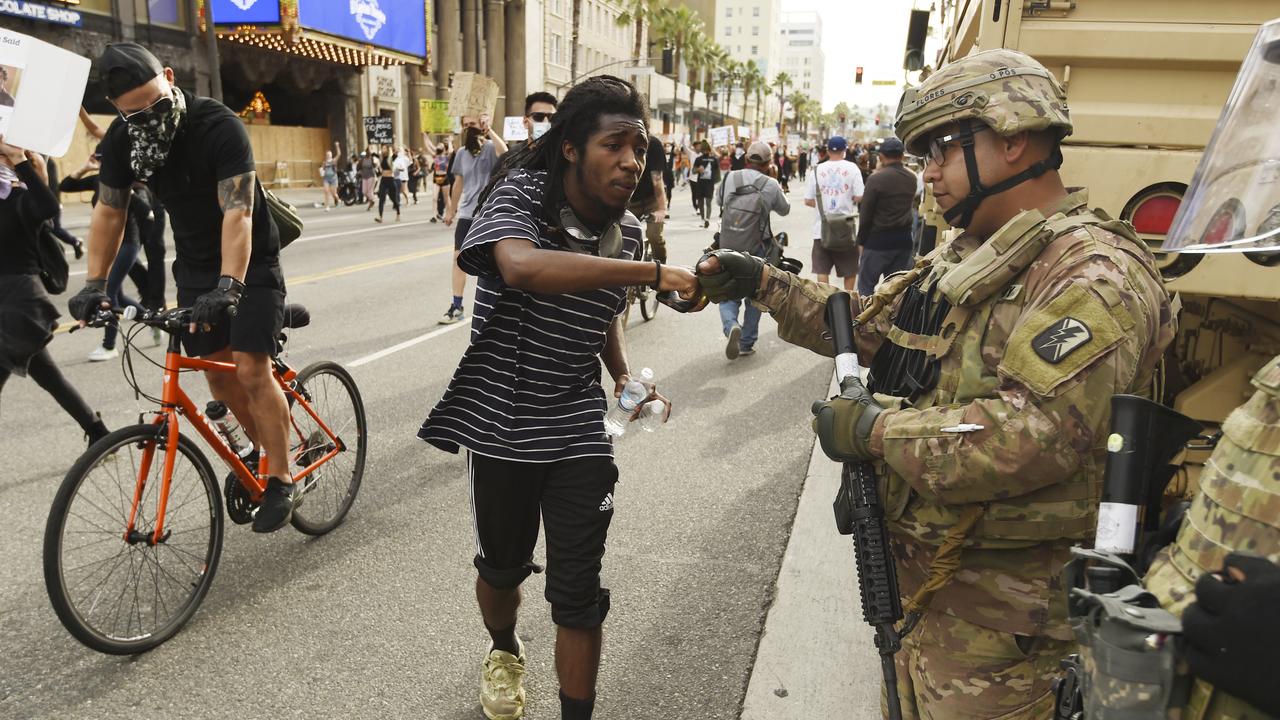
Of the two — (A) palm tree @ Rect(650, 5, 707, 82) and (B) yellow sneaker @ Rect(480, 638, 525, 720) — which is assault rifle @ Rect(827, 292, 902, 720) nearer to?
(B) yellow sneaker @ Rect(480, 638, 525, 720)

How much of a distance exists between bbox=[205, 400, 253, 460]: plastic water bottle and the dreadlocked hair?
191 cm

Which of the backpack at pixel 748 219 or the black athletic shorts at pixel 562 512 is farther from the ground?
the backpack at pixel 748 219

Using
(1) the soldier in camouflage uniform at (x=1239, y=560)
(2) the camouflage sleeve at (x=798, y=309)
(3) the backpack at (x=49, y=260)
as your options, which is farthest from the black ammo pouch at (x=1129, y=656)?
(3) the backpack at (x=49, y=260)

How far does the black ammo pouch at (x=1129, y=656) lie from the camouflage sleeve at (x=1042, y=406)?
42 cm

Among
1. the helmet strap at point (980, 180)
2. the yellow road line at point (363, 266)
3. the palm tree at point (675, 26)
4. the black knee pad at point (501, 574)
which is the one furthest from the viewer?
the palm tree at point (675, 26)

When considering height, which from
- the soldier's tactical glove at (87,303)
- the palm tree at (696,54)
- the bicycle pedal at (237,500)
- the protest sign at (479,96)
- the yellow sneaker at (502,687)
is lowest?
the yellow sneaker at (502,687)

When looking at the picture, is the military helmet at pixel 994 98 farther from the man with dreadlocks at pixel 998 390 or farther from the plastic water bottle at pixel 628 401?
the plastic water bottle at pixel 628 401

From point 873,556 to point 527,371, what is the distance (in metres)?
1.02

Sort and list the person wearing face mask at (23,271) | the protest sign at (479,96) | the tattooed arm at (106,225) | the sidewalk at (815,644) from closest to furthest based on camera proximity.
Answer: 1. the sidewalk at (815,644)
2. the tattooed arm at (106,225)
3. the person wearing face mask at (23,271)
4. the protest sign at (479,96)

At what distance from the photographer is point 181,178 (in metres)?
3.44

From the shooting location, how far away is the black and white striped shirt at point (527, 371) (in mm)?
2396

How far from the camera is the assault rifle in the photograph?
191cm

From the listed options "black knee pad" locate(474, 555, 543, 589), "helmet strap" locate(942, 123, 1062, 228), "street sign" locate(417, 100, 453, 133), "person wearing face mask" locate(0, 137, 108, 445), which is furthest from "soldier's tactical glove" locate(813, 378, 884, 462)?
"street sign" locate(417, 100, 453, 133)

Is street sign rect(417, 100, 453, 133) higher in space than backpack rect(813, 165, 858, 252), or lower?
higher
